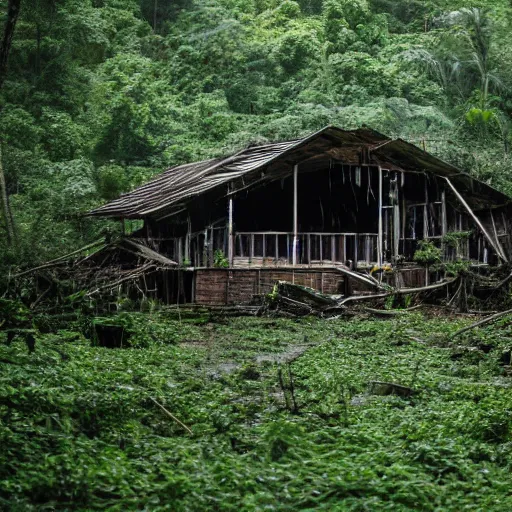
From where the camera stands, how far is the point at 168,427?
808 centimetres

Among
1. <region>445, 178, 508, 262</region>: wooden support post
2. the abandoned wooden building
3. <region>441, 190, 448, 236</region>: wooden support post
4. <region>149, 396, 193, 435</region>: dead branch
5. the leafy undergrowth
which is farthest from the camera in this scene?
<region>441, 190, 448, 236</region>: wooden support post

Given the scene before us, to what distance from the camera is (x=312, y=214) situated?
28438mm

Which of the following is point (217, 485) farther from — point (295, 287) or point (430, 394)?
point (295, 287)

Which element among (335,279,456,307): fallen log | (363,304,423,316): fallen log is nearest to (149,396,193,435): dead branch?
(363,304,423,316): fallen log

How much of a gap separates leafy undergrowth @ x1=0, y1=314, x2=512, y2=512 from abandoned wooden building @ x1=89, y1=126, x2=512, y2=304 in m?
10.7

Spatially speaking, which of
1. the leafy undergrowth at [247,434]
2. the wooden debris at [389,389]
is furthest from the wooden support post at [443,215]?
the wooden debris at [389,389]

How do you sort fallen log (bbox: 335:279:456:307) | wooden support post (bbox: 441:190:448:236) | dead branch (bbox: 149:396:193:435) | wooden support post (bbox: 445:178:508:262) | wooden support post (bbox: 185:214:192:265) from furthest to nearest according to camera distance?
1. wooden support post (bbox: 441:190:448:236)
2. wooden support post (bbox: 185:214:192:265)
3. wooden support post (bbox: 445:178:508:262)
4. fallen log (bbox: 335:279:456:307)
5. dead branch (bbox: 149:396:193:435)

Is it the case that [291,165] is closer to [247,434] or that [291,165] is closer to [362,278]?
[362,278]

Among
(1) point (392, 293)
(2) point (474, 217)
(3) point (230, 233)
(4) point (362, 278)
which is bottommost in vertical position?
(1) point (392, 293)

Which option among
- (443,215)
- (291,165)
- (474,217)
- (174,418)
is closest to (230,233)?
(291,165)

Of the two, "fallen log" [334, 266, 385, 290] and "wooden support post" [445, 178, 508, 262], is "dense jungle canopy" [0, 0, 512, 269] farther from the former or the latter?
"fallen log" [334, 266, 385, 290]

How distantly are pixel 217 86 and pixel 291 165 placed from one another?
21.6 meters

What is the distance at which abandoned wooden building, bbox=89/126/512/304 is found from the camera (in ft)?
76.0

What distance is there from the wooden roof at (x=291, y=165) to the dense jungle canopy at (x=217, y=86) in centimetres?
334
